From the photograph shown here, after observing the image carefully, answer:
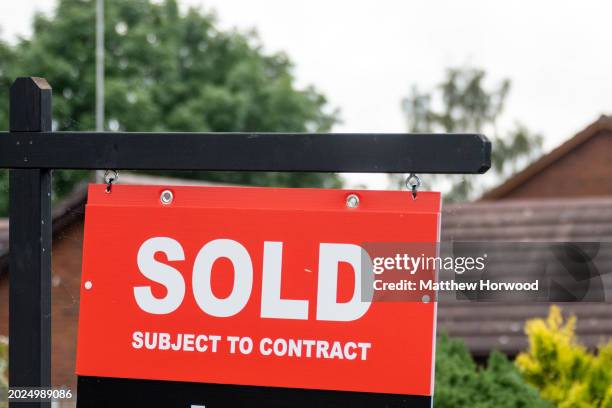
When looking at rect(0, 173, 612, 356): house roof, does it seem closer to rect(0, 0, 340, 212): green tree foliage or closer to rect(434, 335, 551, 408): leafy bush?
rect(434, 335, 551, 408): leafy bush

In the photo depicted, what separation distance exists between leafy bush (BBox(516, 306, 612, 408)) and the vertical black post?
3.67 m

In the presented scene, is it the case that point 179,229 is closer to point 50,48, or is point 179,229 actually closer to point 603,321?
point 603,321

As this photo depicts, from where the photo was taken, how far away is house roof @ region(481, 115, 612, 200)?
26094 millimetres

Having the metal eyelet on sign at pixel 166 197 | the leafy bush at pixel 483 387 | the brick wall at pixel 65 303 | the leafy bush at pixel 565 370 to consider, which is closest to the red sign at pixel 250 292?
the metal eyelet on sign at pixel 166 197

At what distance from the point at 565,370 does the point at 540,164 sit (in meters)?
21.3

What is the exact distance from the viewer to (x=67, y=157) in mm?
3020

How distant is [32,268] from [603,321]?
828 centimetres

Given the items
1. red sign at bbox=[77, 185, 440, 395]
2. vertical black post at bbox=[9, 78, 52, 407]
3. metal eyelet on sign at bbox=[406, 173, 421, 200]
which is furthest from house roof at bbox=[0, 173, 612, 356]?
metal eyelet on sign at bbox=[406, 173, 421, 200]

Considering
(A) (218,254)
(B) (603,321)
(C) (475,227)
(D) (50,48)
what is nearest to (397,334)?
(A) (218,254)

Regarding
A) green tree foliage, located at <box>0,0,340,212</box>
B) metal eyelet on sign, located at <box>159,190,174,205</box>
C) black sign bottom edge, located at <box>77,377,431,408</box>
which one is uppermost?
green tree foliage, located at <box>0,0,340,212</box>

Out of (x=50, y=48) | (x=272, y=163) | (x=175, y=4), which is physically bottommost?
(x=272, y=163)

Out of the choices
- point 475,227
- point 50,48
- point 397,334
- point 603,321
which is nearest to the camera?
point 397,334

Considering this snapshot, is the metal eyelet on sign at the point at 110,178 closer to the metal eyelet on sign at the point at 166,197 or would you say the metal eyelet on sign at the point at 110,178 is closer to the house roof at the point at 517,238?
the metal eyelet on sign at the point at 166,197

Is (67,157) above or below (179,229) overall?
above
